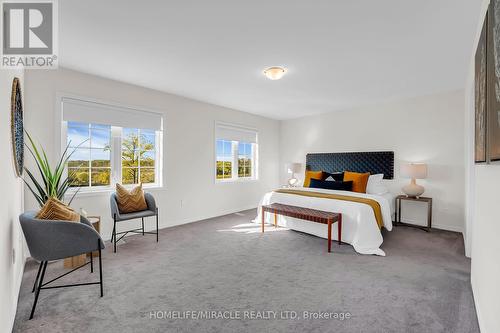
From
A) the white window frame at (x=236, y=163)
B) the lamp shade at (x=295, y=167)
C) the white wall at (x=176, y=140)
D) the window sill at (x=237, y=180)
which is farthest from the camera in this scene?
the lamp shade at (x=295, y=167)

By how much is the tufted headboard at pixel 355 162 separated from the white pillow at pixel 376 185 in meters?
0.23

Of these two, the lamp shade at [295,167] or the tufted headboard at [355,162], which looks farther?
the lamp shade at [295,167]

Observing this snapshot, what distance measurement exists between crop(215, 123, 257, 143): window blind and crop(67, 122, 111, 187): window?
6.98ft

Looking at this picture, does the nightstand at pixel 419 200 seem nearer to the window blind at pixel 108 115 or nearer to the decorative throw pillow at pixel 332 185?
the decorative throw pillow at pixel 332 185

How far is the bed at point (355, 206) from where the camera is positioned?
318cm

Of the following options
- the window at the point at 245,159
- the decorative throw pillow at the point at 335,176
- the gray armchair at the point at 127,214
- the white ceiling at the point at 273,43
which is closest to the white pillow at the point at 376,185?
the decorative throw pillow at the point at 335,176

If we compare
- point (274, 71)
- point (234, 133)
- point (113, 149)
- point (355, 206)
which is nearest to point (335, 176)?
point (355, 206)

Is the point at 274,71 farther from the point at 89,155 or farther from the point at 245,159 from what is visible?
the point at 245,159

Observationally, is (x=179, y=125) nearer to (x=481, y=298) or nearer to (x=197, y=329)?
(x=197, y=329)

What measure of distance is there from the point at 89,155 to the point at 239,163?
122 inches

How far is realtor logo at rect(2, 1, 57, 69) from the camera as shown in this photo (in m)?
1.93

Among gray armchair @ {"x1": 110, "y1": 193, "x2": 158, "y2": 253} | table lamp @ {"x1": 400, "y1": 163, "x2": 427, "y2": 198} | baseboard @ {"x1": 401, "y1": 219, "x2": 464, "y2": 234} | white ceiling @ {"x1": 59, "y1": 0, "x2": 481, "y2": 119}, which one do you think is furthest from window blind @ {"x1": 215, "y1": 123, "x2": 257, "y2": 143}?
baseboard @ {"x1": 401, "y1": 219, "x2": 464, "y2": 234}

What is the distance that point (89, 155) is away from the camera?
135 inches

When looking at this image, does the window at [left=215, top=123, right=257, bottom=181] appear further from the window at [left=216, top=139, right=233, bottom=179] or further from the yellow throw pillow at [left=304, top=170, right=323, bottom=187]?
the yellow throw pillow at [left=304, top=170, right=323, bottom=187]
